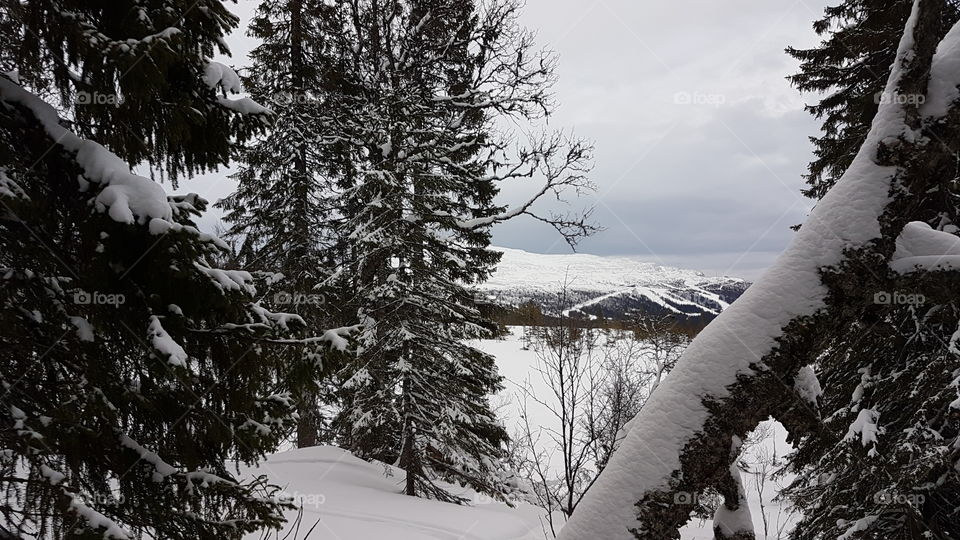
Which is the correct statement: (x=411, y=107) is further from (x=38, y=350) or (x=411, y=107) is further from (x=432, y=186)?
(x=38, y=350)

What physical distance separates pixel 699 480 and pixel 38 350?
345cm

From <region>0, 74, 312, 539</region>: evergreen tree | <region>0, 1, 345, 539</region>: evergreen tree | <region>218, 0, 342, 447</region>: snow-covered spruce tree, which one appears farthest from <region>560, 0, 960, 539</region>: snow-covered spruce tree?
<region>218, 0, 342, 447</region>: snow-covered spruce tree

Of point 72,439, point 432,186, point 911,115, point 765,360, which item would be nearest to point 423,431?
point 432,186

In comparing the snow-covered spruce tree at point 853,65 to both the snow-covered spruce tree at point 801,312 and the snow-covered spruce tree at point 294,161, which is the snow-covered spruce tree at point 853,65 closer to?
the snow-covered spruce tree at point 801,312

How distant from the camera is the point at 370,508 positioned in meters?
7.59

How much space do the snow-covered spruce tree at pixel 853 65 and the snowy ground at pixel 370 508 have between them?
7128mm

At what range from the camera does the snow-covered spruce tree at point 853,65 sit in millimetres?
7066

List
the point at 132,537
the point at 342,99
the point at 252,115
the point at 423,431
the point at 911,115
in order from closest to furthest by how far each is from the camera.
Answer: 1. the point at 911,115
2. the point at 132,537
3. the point at 252,115
4. the point at 423,431
5. the point at 342,99

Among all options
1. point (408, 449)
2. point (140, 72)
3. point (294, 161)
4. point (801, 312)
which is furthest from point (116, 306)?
point (294, 161)

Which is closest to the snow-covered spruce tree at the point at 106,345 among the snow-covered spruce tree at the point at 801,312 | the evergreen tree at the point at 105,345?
the evergreen tree at the point at 105,345

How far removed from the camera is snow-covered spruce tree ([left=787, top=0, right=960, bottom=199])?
707cm

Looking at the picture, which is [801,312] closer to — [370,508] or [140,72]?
[140,72]

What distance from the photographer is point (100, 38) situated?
8.06ft

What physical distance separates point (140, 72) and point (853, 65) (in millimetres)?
10834
